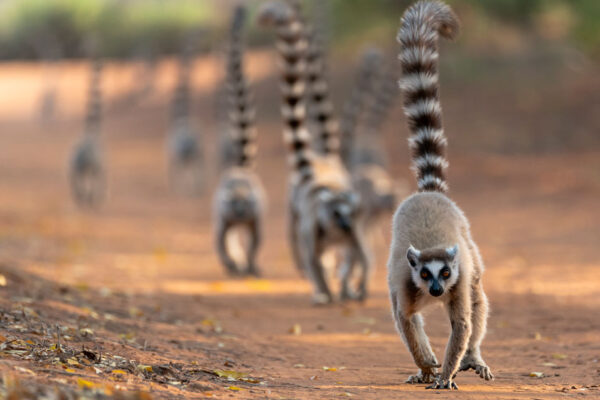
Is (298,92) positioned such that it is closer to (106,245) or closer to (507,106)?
(106,245)

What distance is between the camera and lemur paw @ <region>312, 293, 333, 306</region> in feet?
33.1

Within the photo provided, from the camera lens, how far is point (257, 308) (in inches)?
381

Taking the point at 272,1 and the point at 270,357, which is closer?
the point at 270,357

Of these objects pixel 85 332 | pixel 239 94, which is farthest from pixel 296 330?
pixel 239 94

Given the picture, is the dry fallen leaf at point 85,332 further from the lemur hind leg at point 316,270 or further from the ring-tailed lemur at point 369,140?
the ring-tailed lemur at point 369,140

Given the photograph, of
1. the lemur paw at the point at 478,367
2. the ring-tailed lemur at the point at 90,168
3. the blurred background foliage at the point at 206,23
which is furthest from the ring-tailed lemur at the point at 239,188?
the blurred background foliage at the point at 206,23

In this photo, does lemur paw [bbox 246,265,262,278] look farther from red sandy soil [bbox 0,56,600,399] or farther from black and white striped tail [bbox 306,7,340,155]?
black and white striped tail [bbox 306,7,340,155]

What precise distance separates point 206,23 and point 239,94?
111 feet

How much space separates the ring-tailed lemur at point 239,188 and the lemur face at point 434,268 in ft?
23.0

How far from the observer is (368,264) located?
10.4 meters

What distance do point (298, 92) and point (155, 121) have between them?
2866 centimetres

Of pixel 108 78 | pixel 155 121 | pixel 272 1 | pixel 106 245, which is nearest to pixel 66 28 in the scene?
pixel 108 78

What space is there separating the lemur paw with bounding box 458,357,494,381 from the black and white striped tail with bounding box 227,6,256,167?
8207mm

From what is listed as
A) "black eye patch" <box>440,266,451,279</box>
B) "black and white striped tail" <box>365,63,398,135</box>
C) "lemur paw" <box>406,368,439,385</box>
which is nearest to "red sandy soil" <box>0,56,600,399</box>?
"lemur paw" <box>406,368,439,385</box>
